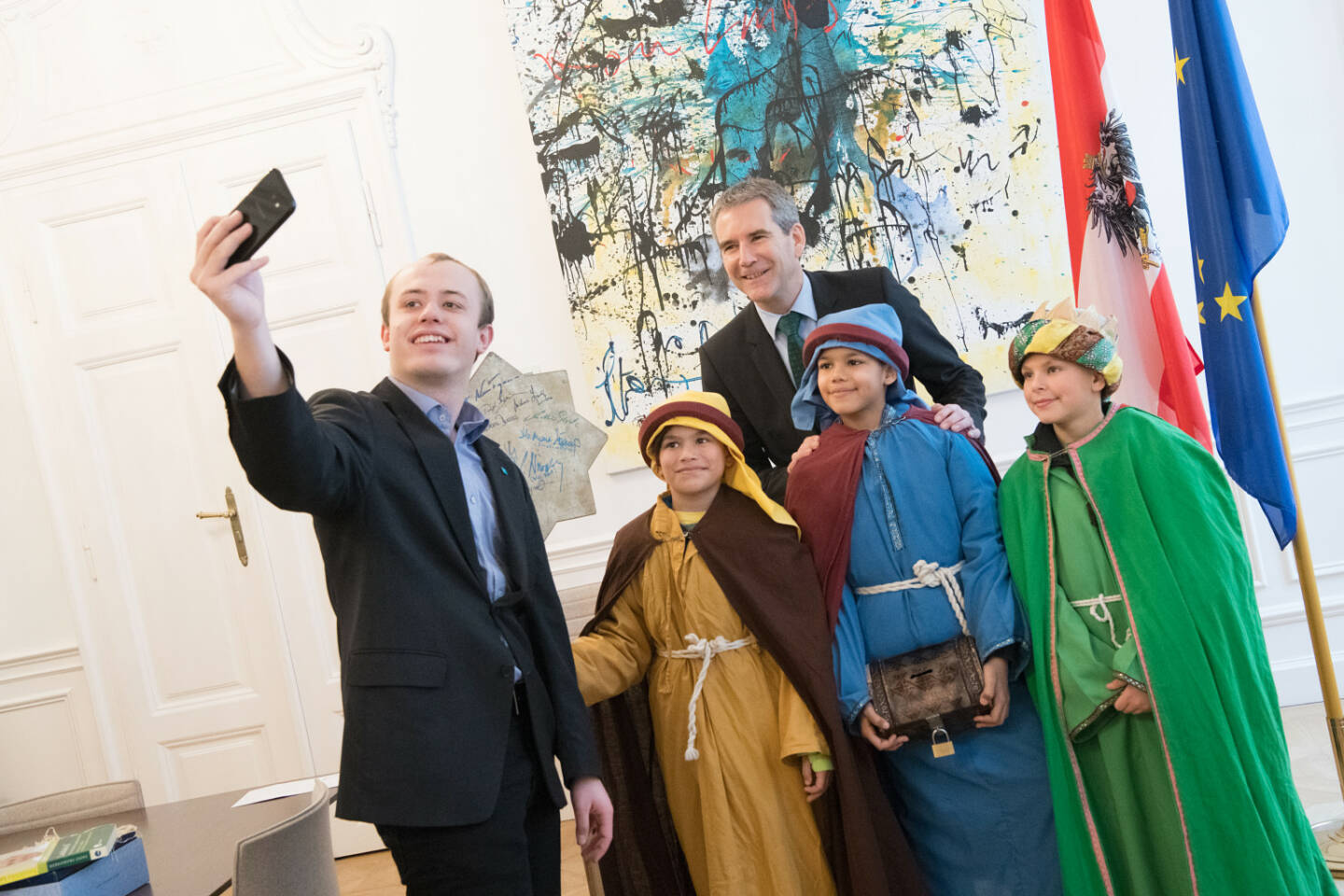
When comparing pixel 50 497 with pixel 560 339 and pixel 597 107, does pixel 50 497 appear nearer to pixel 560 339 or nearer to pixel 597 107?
pixel 560 339

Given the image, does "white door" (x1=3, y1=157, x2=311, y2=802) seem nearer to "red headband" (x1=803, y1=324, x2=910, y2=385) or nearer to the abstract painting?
the abstract painting

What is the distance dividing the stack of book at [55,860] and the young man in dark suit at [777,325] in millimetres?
1613

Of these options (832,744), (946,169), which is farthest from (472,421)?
(946,169)

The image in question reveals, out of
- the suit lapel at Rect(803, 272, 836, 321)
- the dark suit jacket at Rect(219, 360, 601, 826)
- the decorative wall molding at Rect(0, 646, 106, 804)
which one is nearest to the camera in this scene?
the dark suit jacket at Rect(219, 360, 601, 826)

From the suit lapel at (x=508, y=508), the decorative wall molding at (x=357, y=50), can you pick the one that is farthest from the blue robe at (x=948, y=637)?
the decorative wall molding at (x=357, y=50)

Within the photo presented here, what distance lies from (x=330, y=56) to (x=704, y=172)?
1.65 m

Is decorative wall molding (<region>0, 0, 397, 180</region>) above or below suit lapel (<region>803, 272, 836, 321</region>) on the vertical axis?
above

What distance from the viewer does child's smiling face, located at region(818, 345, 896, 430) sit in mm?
2316

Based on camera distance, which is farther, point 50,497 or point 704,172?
point 50,497

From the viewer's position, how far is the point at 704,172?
4.09m

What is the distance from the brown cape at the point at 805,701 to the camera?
2.15m

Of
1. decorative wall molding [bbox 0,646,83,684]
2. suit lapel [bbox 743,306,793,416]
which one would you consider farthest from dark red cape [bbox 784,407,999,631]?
decorative wall molding [bbox 0,646,83,684]

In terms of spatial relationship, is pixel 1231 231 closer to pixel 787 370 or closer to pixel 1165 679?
pixel 787 370

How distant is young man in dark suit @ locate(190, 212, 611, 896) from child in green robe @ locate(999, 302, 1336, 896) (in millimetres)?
1027
